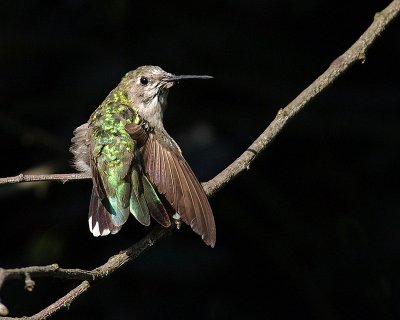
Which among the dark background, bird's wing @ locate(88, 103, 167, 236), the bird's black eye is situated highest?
the bird's black eye

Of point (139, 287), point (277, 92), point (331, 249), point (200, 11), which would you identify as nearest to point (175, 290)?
point (139, 287)

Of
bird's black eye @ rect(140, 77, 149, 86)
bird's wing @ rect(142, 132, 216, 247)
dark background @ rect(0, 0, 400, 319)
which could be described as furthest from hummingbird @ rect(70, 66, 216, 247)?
dark background @ rect(0, 0, 400, 319)

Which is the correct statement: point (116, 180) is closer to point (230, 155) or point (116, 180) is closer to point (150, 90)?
point (150, 90)

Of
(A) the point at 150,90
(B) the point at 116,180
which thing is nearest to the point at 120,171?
(B) the point at 116,180

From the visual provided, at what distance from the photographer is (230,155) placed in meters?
5.50

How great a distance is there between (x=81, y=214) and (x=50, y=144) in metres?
0.60

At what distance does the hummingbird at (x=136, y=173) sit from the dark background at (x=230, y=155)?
104 cm

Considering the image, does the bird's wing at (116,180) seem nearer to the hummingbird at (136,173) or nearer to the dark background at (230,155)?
the hummingbird at (136,173)

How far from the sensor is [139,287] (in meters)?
5.67

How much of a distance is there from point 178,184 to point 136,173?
1.31 ft

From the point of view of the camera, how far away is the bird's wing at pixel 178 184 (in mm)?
3449

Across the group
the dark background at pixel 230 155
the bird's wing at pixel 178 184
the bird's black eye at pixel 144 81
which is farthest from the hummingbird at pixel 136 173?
the dark background at pixel 230 155

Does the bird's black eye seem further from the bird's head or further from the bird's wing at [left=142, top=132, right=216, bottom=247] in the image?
the bird's wing at [left=142, top=132, right=216, bottom=247]

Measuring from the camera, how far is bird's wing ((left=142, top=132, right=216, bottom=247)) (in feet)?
11.3
